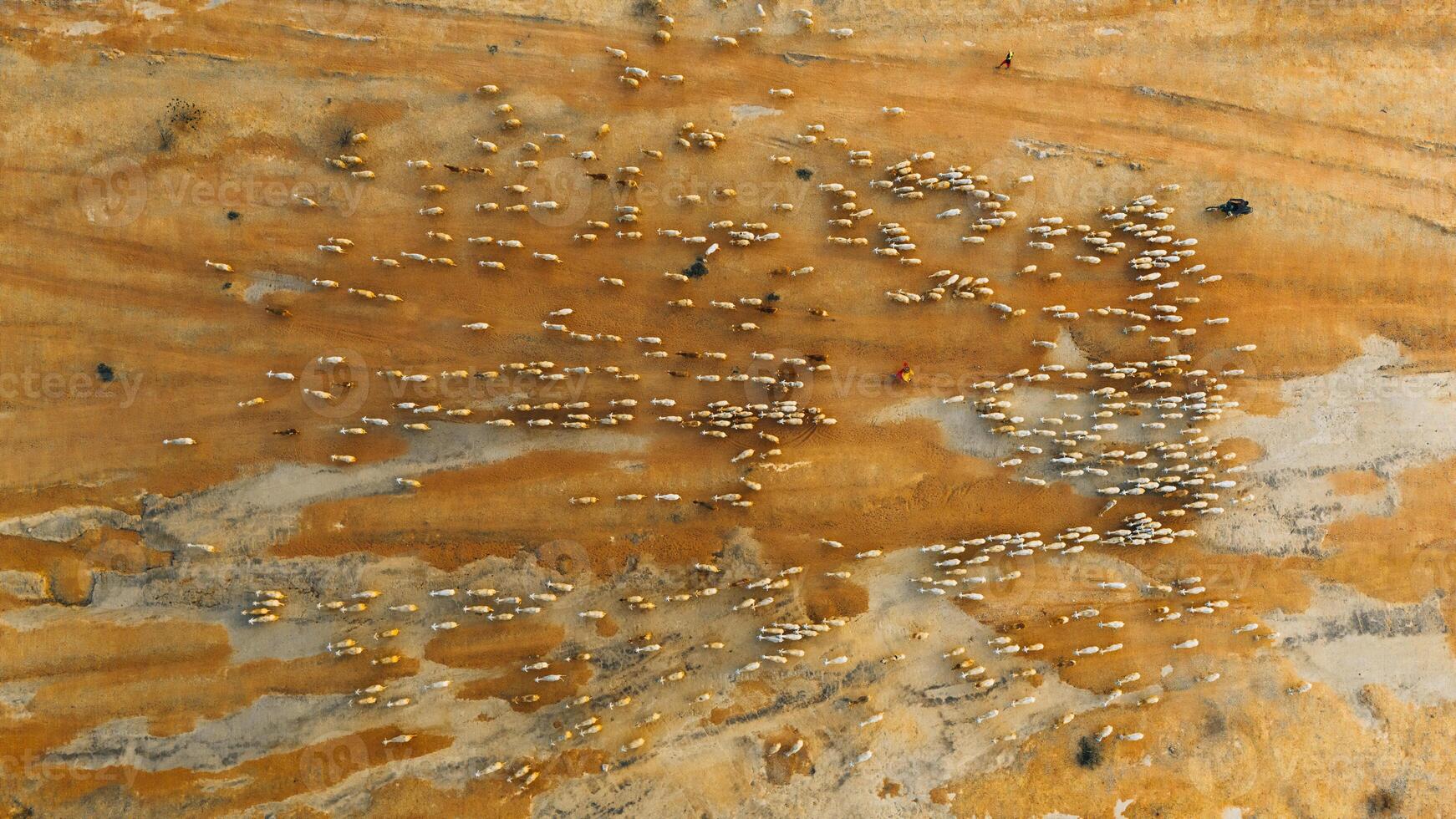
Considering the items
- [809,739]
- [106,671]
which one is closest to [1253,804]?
[809,739]

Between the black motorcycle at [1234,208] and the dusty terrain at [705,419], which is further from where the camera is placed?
the black motorcycle at [1234,208]

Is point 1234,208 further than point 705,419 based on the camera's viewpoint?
Yes

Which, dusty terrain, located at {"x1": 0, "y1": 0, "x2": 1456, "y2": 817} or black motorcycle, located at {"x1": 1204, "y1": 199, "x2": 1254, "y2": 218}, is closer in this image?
dusty terrain, located at {"x1": 0, "y1": 0, "x2": 1456, "y2": 817}

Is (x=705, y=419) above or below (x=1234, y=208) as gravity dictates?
below
